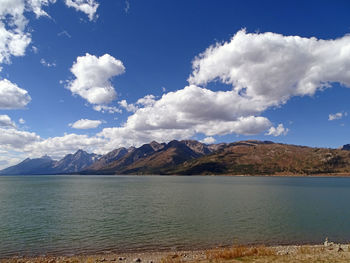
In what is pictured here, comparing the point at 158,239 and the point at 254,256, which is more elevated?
the point at 254,256

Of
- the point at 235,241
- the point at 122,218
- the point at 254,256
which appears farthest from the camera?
the point at 122,218

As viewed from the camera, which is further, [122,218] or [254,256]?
[122,218]

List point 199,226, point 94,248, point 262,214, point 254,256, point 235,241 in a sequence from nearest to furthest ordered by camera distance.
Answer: point 254,256, point 94,248, point 235,241, point 199,226, point 262,214

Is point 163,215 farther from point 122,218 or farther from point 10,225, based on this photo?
point 10,225

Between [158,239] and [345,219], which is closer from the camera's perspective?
[158,239]

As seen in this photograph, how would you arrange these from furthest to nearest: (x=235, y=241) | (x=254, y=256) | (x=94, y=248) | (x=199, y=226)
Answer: (x=199, y=226) → (x=235, y=241) → (x=94, y=248) → (x=254, y=256)

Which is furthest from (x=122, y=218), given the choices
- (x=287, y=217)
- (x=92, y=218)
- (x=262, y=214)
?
(x=287, y=217)

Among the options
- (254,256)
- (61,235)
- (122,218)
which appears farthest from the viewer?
(122,218)

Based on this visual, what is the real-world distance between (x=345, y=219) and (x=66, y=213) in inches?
3048

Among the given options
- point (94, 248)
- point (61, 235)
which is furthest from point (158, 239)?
point (61, 235)

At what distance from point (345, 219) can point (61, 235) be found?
230 feet

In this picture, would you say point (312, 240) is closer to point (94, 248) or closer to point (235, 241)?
point (235, 241)

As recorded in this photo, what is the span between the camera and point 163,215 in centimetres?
6600

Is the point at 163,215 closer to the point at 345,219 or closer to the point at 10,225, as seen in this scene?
the point at 10,225
